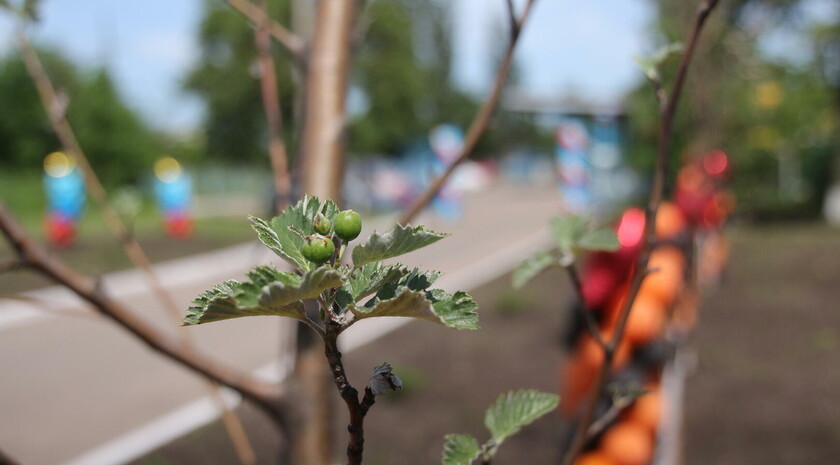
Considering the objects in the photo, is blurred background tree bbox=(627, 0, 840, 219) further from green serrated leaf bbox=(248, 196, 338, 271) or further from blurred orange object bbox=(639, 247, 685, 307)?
green serrated leaf bbox=(248, 196, 338, 271)

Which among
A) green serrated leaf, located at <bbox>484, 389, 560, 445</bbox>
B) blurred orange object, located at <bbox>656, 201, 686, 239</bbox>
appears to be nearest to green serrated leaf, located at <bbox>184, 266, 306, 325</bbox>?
green serrated leaf, located at <bbox>484, 389, 560, 445</bbox>

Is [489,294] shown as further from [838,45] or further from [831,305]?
[838,45]

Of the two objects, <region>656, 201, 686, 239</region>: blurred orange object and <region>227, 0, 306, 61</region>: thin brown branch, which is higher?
<region>227, 0, 306, 61</region>: thin brown branch

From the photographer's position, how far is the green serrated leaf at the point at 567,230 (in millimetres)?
1056

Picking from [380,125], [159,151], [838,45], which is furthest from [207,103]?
[838,45]

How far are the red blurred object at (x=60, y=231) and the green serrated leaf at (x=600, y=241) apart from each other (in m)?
13.9

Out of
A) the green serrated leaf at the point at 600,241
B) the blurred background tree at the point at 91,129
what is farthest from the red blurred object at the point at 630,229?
the blurred background tree at the point at 91,129

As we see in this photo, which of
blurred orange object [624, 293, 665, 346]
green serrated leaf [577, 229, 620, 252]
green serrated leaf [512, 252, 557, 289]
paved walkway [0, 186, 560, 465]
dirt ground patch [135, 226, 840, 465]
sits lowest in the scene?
dirt ground patch [135, 226, 840, 465]

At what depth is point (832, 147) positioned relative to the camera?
20.6 meters

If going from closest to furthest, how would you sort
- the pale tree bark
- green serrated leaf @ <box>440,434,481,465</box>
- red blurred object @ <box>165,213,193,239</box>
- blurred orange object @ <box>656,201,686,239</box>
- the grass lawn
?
green serrated leaf @ <box>440,434,481,465</box>
the pale tree bark
blurred orange object @ <box>656,201,686,239</box>
the grass lawn
red blurred object @ <box>165,213,193,239</box>

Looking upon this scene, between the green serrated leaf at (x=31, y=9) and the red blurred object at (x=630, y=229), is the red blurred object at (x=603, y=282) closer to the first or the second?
the red blurred object at (x=630, y=229)

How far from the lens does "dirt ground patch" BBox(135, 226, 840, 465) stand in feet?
15.5

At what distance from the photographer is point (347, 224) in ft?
1.47

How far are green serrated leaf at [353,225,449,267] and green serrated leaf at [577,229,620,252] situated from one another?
54 cm
